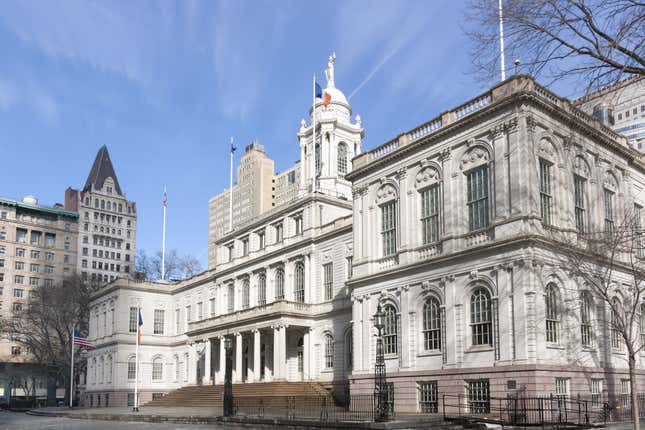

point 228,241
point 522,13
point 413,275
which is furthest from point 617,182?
point 228,241

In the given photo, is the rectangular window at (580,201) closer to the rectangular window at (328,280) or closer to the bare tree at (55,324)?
the rectangular window at (328,280)

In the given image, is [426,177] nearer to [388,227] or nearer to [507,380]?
[388,227]

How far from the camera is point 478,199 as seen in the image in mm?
32750

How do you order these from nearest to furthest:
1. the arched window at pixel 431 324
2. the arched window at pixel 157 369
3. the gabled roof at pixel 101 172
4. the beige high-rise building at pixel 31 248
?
the arched window at pixel 431 324 < the arched window at pixel 157 369 < the beige high-rise building at pixel 31 248 < the gabled roof at pixel 101 172

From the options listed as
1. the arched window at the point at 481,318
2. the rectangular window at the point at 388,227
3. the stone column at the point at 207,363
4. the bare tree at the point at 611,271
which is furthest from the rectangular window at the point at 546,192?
the stone column at the point at 207,363

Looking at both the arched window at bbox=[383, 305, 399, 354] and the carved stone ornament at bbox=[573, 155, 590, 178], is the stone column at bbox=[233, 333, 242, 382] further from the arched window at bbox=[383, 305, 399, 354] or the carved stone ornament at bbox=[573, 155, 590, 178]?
the carved stone ornament at bbox=[573, 155, 590, 178]

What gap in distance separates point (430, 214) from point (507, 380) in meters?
9.69

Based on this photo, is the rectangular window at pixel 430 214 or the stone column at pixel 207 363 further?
the stone column at pixel 207 363

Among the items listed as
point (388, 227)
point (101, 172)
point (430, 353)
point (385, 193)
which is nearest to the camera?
point (430, 353)

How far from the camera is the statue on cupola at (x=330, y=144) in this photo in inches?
2317

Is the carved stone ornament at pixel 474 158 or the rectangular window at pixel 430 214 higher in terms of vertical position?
the carved stone ornament at pixel 474 158

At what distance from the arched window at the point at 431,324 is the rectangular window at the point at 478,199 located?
14.2 ft

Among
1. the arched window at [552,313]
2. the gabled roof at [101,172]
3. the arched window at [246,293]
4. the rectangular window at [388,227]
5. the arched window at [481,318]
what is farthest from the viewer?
the gabled roof at [101,172]

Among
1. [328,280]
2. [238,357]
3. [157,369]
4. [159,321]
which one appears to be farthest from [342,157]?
[157,369]
